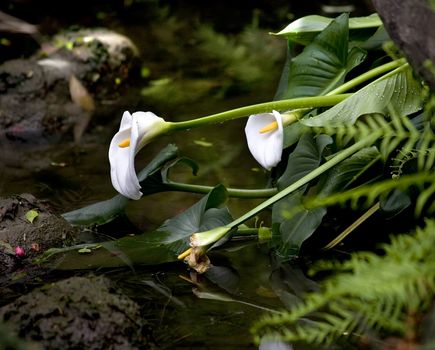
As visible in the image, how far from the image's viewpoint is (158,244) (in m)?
2.33

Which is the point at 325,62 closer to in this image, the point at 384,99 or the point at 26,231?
the point at 384,99

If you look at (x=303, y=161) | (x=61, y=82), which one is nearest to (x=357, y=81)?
(x=303, y=161)

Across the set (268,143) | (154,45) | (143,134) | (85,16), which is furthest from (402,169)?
(85,16)

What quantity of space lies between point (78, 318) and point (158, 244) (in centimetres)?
66

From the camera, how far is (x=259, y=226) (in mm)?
2545

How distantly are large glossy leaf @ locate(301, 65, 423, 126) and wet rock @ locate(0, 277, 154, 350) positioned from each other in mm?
738

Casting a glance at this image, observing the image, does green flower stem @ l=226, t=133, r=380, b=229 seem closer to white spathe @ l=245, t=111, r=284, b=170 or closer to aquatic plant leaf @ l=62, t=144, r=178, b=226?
white spathe @ l=245, t=111, r=284, b=170

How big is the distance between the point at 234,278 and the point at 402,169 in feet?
1.71

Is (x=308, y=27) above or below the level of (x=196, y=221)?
above

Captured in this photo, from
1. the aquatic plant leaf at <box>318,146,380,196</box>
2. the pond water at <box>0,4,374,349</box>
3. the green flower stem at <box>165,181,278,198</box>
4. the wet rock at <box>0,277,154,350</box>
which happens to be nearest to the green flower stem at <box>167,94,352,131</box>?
the aquatic plant leaf at <box>318,146,380,196</box>

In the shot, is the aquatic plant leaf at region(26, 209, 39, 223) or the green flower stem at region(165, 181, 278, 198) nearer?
the aquatic plant leaf at region(26, 209, 39, 223)

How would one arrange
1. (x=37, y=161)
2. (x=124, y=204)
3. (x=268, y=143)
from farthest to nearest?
(x=37, y=161)
(x=124, y=204)
(x=268, y=143)

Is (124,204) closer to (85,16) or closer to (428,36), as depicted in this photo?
(428,36)

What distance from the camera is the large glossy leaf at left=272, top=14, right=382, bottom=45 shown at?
263 cm
